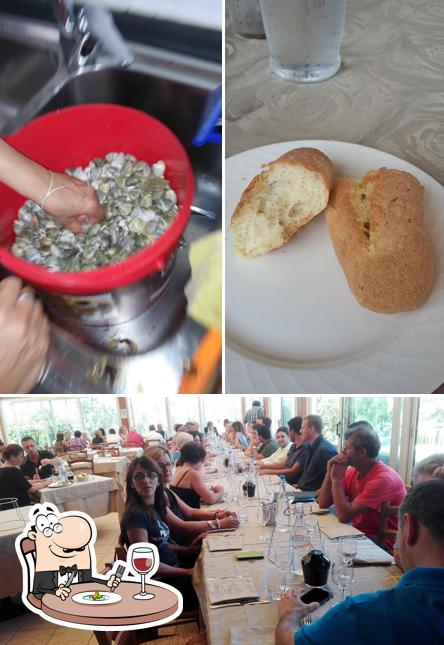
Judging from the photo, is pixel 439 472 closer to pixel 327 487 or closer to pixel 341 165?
pixel 327 487

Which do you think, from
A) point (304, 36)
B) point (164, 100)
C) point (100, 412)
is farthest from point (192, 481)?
point (304, 36)

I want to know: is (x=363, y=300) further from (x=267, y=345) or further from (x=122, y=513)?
Answer: (x=122, y=513)

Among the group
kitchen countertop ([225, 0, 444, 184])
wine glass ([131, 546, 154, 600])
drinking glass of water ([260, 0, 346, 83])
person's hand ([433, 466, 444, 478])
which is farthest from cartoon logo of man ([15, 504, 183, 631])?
drinking glass of water ([260, 0, 346, 83])

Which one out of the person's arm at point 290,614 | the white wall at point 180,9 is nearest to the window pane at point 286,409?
the person's arm at point 290,614

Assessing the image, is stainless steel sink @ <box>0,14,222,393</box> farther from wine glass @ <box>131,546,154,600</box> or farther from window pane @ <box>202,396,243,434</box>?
wine glass @ <box>131,546,154,600</box>

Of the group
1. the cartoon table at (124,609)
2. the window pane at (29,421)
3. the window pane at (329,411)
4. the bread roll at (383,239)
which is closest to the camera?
the bread roll at (383,239)

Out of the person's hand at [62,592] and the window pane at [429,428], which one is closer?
the window pane at [429,428]

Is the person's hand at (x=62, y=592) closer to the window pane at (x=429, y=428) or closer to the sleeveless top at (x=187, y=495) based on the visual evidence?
the sleeveless top at (x=187, y=495)
